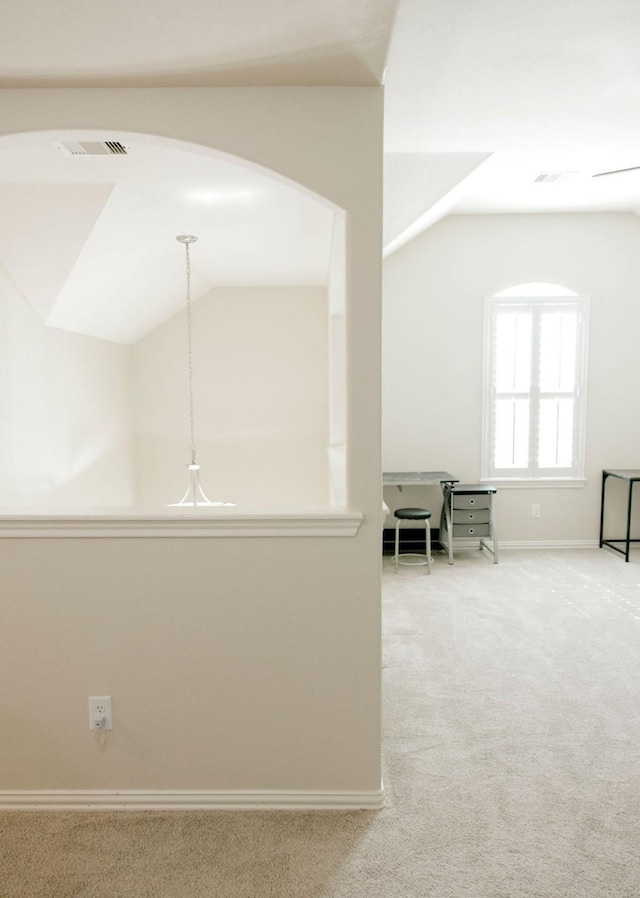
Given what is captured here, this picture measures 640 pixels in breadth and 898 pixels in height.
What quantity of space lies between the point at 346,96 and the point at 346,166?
22 cm

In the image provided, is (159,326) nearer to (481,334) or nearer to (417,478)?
(417,478)

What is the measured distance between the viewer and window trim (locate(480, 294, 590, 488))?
19.1ft

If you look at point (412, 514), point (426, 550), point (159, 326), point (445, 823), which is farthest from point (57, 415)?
point (426, 550)

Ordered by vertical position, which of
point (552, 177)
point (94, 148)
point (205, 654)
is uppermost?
point (552, 177)

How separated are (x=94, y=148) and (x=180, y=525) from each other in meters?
1.41

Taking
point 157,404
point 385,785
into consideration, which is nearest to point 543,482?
point 157,404

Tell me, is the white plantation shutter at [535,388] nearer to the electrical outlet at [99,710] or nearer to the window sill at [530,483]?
the window sill at [530,483]

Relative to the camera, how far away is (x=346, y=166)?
212cm

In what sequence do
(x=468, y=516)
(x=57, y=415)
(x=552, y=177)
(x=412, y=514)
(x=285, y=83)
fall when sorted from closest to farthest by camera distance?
(x=285, y=83) < (x=57, y=415) < (x=552, y=177) < (x=412, y=514) < (x=468, y=516)

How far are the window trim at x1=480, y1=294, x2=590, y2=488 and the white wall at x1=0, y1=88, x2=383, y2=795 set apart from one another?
3874mm

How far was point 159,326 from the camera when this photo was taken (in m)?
5.83

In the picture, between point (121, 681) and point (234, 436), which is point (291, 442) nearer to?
point (234, 436)

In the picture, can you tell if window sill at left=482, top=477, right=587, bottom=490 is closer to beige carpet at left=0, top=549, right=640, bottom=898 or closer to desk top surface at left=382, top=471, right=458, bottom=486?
desk top surface at left=382, top=471, right=458, bottom=486

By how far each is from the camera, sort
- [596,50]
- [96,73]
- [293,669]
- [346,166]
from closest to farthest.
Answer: [96,73]
[346,166]
[293,669]
[596,50]
